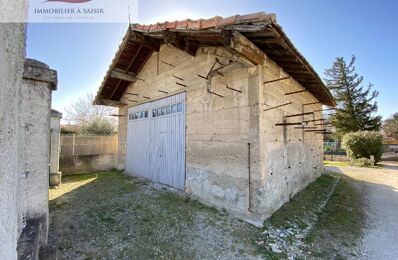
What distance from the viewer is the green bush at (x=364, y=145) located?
53.8 ft

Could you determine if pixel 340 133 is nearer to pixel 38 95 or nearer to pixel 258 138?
pixel 258 138

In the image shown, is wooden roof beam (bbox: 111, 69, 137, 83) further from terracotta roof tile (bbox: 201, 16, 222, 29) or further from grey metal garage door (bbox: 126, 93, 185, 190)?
terracotta roof tile (bbox: 201, 16, 222, 29)

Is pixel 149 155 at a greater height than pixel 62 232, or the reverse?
pixel 149 155

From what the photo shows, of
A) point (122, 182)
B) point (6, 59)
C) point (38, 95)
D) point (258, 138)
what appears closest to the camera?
point (6, 59)

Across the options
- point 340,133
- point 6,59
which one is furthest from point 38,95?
point 340,133

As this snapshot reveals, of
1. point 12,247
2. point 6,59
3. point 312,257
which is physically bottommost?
point 312,257

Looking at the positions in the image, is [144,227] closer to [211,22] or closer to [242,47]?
[242,47]

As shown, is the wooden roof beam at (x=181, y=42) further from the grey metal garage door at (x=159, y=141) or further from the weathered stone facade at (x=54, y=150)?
the weathered stone facade at (x=54, y=150)

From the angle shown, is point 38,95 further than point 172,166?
No

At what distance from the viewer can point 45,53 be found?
7203 millimetres

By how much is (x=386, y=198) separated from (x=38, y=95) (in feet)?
33.6

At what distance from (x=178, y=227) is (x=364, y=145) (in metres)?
18.8

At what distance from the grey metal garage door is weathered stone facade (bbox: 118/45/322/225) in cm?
43

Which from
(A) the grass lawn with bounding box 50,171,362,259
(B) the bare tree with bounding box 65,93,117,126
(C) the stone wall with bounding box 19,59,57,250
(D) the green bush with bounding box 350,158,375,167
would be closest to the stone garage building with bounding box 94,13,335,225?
(A) the grass lawn with bounding box 50,171,362,259
